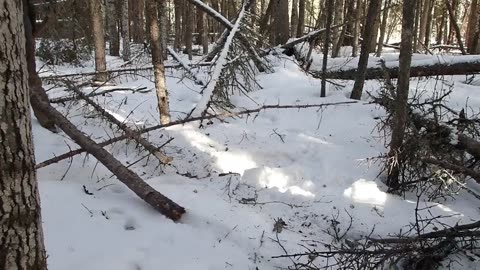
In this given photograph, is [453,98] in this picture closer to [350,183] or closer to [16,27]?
[350,183]

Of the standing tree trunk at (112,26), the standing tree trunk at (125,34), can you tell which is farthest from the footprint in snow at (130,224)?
the standing tree trunk at (112,26)

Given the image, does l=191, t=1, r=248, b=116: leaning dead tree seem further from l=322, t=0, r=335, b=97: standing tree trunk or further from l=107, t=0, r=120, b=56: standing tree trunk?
l=107, t=0, r=120, b=56: standing tree trunk

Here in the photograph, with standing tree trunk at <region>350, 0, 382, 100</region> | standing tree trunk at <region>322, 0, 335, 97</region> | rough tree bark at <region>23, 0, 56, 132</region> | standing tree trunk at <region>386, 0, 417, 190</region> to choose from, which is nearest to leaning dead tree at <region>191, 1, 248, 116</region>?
standing tree trunk at <region>322, 0, 335, 97</region>

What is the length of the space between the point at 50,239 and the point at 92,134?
7.62 feet

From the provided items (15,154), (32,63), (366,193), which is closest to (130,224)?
(15,154)

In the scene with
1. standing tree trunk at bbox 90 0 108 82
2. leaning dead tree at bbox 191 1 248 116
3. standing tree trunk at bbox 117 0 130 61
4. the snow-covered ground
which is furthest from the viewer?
standing tree trunk at bbox 117 0 130 61

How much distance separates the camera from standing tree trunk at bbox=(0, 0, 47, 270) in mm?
1646

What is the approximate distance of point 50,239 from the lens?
3.17m

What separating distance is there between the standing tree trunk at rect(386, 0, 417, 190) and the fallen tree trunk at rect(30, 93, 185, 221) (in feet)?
7.82

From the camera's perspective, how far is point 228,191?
4535mm

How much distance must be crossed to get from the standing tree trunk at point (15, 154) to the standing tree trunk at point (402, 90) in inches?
145

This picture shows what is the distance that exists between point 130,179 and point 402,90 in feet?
9.50

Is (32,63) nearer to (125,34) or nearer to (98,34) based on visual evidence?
(98,34)

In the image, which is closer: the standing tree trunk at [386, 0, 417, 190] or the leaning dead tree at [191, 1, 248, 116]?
the standing tree trunk at [386, 0, 417, 190]
